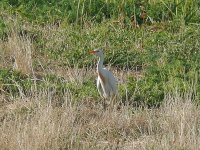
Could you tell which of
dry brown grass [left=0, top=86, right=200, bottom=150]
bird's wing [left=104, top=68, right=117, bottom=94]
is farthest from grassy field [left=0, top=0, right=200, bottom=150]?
bird's wing [left=104, top=68, right=117, bottom=94]

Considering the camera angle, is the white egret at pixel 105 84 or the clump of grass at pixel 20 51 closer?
the white egret at pixel 105 84

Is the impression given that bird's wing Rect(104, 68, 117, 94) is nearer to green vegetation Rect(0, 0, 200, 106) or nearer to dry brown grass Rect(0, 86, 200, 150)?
green vegetation Rect(0, 0, 200, 106)

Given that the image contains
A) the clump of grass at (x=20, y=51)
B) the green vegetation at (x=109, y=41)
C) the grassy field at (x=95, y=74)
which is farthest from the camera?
the clump of grass at (x=20, y=51)

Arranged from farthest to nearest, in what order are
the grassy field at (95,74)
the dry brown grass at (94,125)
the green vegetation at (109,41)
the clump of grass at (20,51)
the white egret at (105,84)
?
the clump of grass at (20,51) → the green vegetation at (109,41) → the white egret at (105,84) → the grassy field at (95,74) → the dry brown grass at (94,125)

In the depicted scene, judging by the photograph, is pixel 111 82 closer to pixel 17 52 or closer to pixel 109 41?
pixel 17 52

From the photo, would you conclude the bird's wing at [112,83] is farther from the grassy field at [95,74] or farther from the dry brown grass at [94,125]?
the dry brown grass at [94,125]

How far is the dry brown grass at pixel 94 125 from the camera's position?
5.58m

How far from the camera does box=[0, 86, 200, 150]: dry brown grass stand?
5.58 m

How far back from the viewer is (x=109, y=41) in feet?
30.1

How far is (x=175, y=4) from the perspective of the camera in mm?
10195

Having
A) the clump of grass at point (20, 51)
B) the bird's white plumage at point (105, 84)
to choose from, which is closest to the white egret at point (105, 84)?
the bird's white plumage at point (105, 84)

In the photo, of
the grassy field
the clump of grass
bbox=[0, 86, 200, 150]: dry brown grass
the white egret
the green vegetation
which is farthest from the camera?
the clump of grass

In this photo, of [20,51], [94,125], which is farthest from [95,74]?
[94,125]

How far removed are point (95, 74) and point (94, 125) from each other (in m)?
1.88
